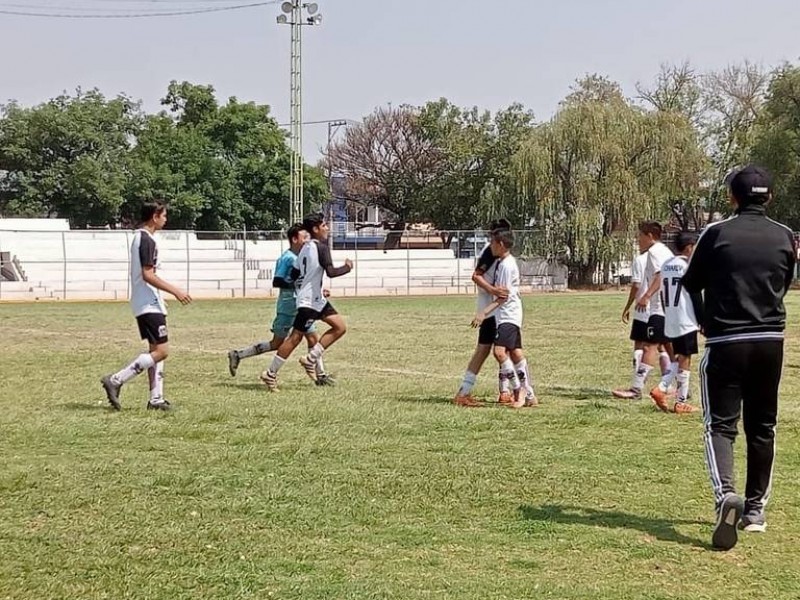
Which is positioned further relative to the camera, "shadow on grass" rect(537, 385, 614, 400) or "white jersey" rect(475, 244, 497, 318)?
"shadow on grass" rect(537, 385, 614, 400)

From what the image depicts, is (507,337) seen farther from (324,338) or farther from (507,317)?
(324,338)

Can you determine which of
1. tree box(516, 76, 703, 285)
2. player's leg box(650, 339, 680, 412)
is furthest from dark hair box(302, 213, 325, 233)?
tree box(516, 76, 703, 285)

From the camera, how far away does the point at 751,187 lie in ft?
18.0

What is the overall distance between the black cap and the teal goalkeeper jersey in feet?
22.9

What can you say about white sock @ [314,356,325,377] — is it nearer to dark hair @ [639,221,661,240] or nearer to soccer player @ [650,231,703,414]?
soccer player @ [650,231,703,414]

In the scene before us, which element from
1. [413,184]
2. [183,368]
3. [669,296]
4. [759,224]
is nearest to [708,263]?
[759,224]

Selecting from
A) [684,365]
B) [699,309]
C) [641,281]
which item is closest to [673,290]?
[641,281]

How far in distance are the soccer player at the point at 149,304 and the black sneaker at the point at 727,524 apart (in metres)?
5.84

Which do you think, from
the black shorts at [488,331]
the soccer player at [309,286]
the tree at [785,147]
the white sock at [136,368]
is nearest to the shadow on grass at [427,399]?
the black shorts at [488,331]

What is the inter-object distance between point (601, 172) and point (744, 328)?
44137 mm

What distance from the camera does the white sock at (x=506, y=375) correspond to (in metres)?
10.2

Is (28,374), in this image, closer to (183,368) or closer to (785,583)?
(183,368)

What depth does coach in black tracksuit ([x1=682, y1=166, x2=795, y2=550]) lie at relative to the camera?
5.39 metres

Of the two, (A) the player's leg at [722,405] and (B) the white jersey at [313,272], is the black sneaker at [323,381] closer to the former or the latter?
(B) the white jersey at [313,272]
